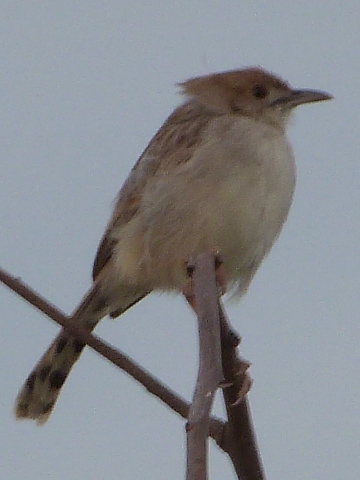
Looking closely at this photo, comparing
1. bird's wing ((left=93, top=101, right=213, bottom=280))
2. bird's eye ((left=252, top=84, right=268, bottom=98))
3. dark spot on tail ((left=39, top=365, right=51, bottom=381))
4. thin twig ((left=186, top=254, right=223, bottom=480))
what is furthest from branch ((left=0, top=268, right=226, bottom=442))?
bird's eye ((left=252, top=84, right=268, bottom=98))

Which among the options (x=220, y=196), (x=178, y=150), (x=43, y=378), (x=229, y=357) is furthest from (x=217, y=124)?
(x=229, y=357)

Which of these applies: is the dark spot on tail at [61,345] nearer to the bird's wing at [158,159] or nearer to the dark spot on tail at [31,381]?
the dark spot on tail at [31,381]

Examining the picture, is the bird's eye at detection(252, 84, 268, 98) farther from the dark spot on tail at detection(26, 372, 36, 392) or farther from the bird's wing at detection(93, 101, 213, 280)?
the dark spot on tail at detection(26, 372, 36, 392)

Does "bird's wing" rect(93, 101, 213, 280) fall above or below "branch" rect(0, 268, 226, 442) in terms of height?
above

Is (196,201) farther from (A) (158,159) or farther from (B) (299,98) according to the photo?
(B) (299,98)

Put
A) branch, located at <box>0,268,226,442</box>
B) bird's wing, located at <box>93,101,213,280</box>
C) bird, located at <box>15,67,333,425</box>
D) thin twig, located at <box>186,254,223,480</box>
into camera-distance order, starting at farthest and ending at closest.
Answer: bird's wing, located at <box>93,101,213,280</box>
bird, located at <box>15,67,333,425</box>
branch, located at <box>0,268,226,442</box>
thin twig, located at <box>186,254,223,480</box>

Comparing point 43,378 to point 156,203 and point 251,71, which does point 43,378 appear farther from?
point 251,71
